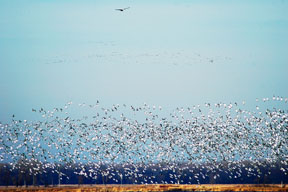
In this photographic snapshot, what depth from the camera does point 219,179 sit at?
19975 centimetres

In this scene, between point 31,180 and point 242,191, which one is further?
point 31,180

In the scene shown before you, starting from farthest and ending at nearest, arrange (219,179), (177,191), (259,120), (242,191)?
1. (219,179)
2. (177,191)
3. (242,191)
4. (259,120)

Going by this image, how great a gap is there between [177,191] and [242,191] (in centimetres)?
1538

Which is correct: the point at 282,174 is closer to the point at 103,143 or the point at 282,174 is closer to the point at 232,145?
the point at 232,145

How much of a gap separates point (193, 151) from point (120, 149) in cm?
1878

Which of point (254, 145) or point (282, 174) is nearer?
point (254, 145)

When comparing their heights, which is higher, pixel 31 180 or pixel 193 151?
pixel 193 151

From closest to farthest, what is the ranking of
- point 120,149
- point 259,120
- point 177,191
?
point 259,120
point 177,191
point 120,149

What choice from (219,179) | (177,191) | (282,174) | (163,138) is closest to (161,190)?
(177,191)

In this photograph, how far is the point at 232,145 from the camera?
13938 cm

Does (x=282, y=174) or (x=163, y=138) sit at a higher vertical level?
(x=163, y=138)

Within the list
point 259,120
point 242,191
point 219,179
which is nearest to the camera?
point 259,120

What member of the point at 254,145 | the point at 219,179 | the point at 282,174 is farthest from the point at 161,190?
the point at 219,179

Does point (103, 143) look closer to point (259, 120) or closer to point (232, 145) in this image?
point (232, 145)
